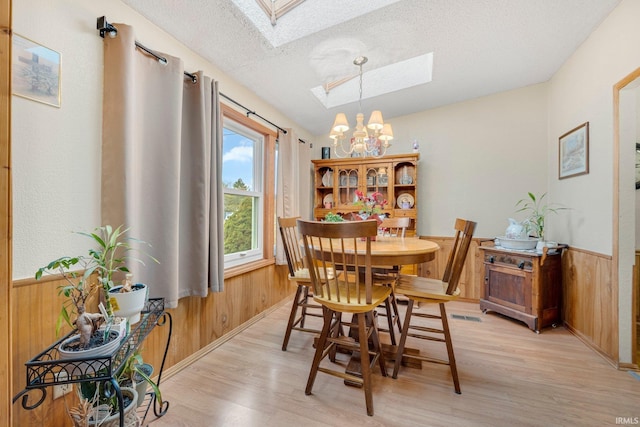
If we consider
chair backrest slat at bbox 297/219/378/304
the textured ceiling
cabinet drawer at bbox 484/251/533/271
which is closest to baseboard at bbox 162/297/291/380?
chair backrest slat at bbox 297/219/378/304

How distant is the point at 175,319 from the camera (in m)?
1.77

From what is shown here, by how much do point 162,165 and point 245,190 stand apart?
A: 1.14 m

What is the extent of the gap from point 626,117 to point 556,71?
1.28m

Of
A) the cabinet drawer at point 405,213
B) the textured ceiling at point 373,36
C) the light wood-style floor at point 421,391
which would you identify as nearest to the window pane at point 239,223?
the light wood-style floor at point 421,391

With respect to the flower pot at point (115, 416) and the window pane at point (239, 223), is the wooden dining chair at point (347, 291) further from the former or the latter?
the window pane at point (239, 223)

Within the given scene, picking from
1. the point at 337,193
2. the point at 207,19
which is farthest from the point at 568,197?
the point at 207,19

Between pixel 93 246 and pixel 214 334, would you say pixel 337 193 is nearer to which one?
pixel 214 334

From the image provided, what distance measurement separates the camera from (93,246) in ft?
4.35

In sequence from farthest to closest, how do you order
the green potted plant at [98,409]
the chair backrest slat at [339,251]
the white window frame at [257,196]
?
the white window frame at [257,196], the chair backrest slat at [339,251], the green potted plant at [98,409]

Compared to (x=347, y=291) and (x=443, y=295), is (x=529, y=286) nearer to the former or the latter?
(x=443, y=295)

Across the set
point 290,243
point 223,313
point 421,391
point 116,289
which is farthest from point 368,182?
point 116,289

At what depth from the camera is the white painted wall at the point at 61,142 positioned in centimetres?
109

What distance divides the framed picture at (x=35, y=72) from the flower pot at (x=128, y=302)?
91 cm

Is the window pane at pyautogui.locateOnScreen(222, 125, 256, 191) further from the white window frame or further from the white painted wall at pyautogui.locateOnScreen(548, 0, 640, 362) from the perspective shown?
the white painted wall at pyautogui.locateOnScreen(548, 0, 640, 362)
